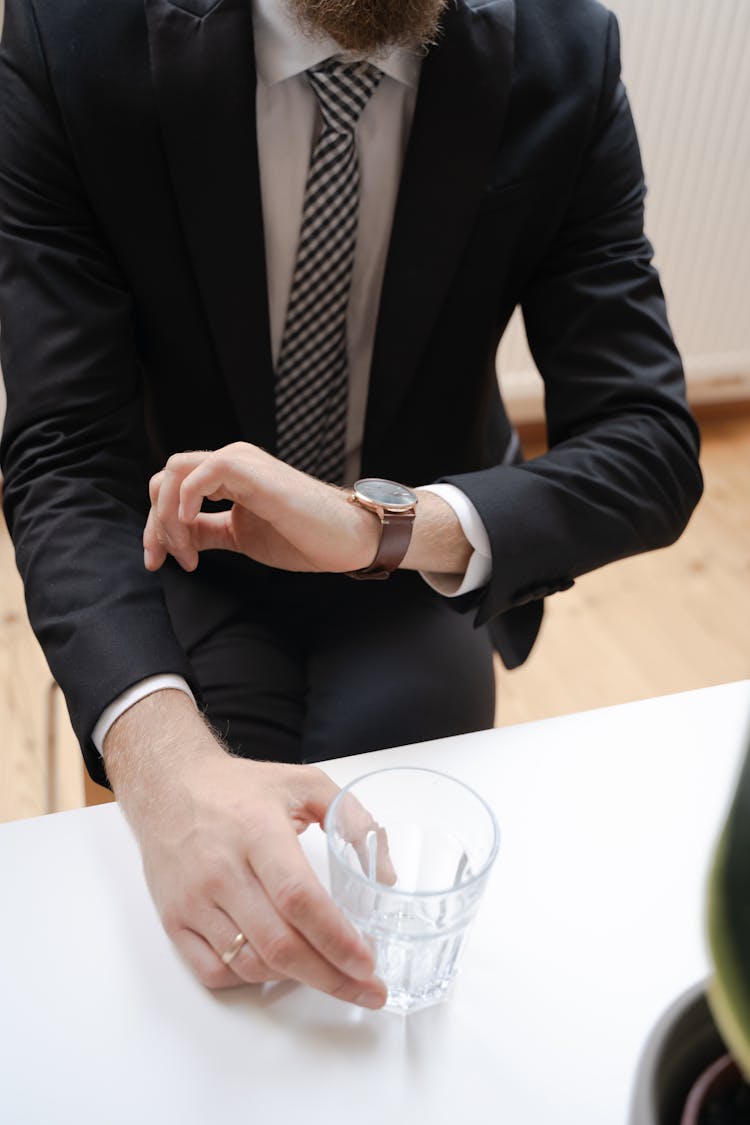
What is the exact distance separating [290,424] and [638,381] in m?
0.38

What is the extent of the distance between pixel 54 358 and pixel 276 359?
9.8 inches

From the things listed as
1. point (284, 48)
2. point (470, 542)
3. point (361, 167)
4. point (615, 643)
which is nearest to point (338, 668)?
point (470, 542)

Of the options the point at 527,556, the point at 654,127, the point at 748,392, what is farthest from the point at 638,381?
the point at 748,392

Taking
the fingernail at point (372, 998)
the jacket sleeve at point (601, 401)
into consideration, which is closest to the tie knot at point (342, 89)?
the jacket sleeve at point (601, 401)

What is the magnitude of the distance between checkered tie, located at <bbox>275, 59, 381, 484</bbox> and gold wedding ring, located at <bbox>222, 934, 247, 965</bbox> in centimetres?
69

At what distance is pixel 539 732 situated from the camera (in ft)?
2.56

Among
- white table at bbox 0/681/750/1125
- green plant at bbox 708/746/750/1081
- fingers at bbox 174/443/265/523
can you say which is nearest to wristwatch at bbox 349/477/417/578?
fingers at bbox 174/443/265/523

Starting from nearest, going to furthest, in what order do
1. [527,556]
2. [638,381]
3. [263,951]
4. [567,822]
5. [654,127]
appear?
[263,951]
[567,822]
[527,556]
[638,381]
[654,127]

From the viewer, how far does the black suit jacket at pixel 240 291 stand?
99cm

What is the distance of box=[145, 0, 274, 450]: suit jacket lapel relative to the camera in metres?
0.99

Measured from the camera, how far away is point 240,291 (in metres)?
1.07

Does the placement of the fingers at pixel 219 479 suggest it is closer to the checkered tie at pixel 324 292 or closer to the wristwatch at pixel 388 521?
the wristwatch at pixel 388 521

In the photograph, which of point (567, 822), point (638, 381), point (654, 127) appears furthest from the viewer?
point (654, 127)

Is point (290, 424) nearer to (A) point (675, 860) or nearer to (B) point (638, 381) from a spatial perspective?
(B) point (638, 381)
